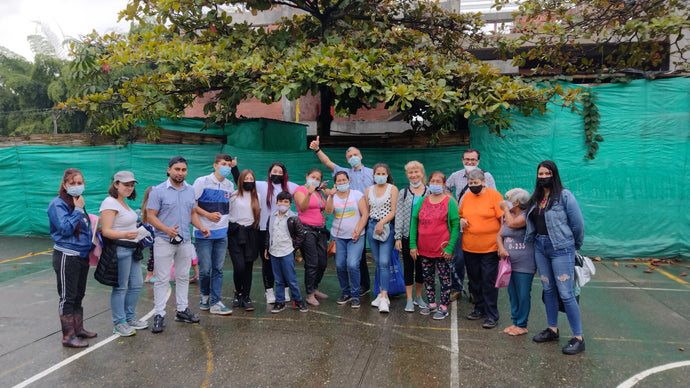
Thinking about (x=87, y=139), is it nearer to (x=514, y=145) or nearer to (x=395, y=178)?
(x=395, y=178)

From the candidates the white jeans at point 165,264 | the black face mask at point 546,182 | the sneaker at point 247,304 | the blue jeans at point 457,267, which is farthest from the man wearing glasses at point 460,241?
the white jeans at point 165,264

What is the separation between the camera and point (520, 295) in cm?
466

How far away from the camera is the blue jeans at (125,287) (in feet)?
15.1

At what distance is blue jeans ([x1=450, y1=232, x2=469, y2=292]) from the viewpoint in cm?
577

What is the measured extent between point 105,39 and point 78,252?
4338 mm

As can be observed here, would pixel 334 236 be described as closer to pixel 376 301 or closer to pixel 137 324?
pixel 376 301

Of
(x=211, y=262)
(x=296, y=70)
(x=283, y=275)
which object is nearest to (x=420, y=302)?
(x=283, y=275)

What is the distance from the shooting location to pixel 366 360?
4203 millimetres

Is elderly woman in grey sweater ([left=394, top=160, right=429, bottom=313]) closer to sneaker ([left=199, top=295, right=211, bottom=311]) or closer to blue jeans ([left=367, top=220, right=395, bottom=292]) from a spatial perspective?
blue jeans ([left=367, top=220, right=395, bottom=292])

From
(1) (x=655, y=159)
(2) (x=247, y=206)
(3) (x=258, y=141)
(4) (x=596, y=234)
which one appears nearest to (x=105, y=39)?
(3) (x=258, y=141)

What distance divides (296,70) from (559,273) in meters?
4.19

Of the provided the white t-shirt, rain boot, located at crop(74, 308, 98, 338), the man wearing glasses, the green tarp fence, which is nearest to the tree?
the green tarp fence

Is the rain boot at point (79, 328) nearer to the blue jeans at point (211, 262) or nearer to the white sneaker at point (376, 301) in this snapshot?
the blue jeans at point (211, 262)

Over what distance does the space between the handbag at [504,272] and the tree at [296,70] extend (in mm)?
2436
